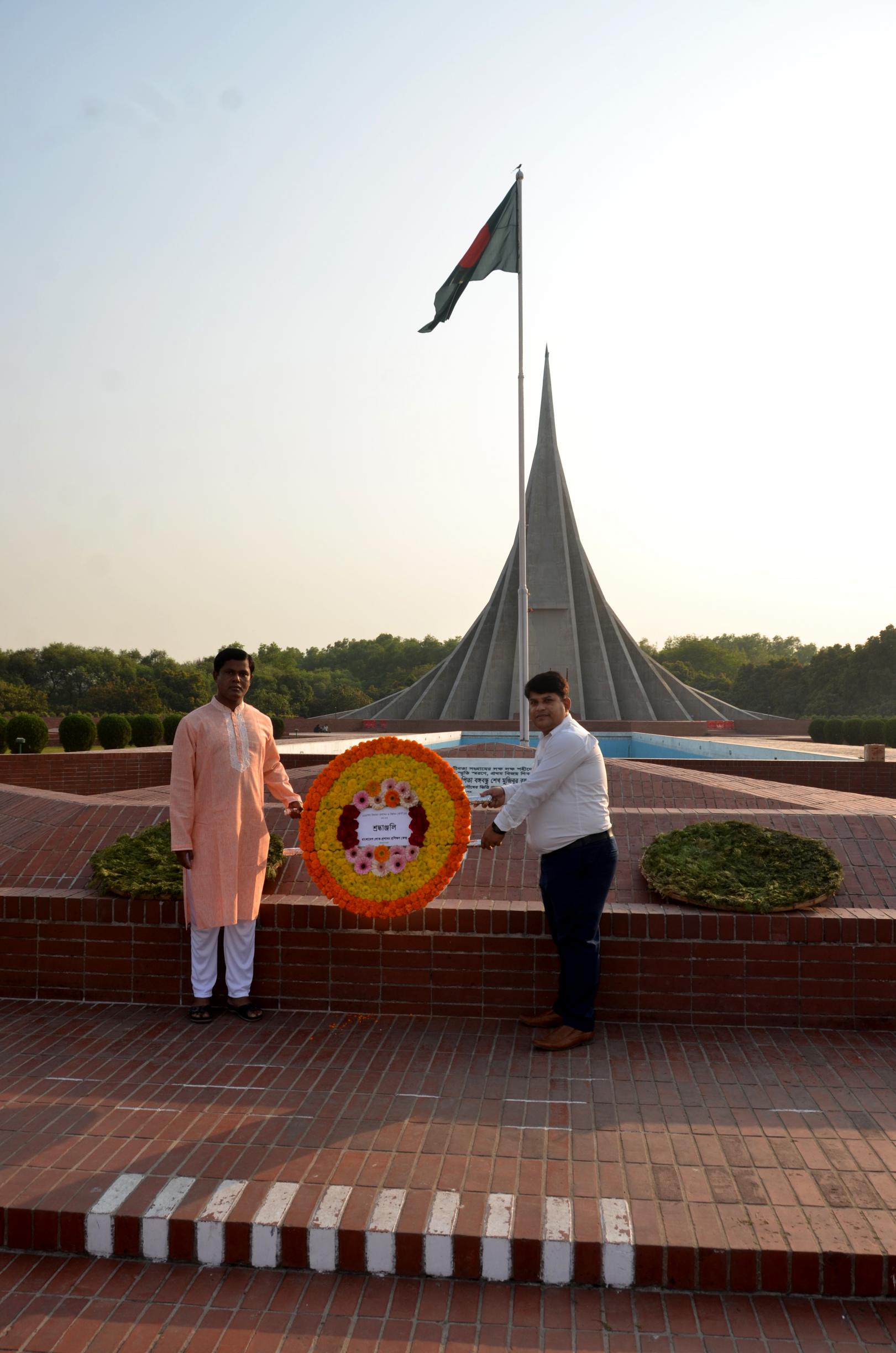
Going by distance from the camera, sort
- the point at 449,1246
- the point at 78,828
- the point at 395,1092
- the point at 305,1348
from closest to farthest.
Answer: the point at 305,1348
the point at 449,1246
the point at 395,1092
the point at 78,828

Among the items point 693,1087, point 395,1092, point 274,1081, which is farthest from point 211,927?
point 693,1087

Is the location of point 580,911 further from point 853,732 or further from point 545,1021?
point 853,732

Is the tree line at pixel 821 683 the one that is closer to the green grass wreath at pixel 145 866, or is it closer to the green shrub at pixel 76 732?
the green shrub at pixel 76 732

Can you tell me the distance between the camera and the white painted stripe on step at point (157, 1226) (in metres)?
1.95

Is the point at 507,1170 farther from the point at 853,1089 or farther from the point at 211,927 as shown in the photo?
the point at 211,927

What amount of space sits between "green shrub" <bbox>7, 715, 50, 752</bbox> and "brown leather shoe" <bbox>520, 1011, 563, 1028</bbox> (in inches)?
484

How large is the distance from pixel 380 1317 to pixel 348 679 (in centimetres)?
5220

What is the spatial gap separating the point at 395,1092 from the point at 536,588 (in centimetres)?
2145

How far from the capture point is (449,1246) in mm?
1890

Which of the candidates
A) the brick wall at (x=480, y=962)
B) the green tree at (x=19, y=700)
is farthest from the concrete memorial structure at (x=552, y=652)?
the brick wall at (x=480, y=962)

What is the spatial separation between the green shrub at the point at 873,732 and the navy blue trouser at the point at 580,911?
1725cm

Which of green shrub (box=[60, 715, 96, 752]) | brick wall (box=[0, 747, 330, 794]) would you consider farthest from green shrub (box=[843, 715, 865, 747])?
green shrub (box=[60, 715, 96, 752])

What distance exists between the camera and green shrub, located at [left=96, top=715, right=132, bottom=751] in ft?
48.2

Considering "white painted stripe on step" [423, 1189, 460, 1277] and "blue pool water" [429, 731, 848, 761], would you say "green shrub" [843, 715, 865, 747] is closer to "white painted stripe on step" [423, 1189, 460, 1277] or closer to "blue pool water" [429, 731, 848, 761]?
"blue pool water" [429, 731, 848, 761]
